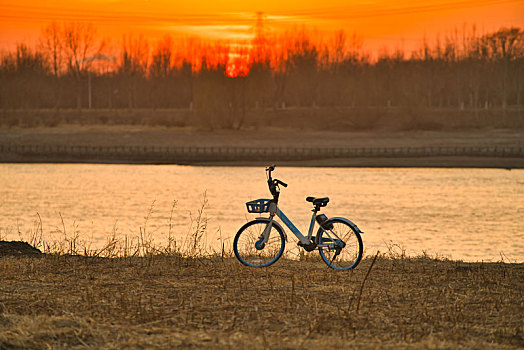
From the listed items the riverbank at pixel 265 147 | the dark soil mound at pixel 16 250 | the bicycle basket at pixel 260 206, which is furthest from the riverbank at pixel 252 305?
the riverbank at pixel 265 147

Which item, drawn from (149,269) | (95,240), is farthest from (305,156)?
(149,269)

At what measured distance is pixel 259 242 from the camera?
9.59 metres

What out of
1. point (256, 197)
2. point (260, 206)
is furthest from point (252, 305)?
point (256, 197)

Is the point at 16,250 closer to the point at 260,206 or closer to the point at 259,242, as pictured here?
the point at 259,242

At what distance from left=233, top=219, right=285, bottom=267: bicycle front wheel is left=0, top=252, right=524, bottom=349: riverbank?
211 millimetres

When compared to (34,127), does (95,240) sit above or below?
below

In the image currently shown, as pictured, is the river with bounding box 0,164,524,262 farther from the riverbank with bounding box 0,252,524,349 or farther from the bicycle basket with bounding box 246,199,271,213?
the riverbank with bounding box 0,252,524,349

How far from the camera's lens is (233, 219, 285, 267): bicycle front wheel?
31.6 feet

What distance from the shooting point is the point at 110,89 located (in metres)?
114

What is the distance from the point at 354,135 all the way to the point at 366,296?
7100 centimetres

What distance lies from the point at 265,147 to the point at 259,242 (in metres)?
58.4

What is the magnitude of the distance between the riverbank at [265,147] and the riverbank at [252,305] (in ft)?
166

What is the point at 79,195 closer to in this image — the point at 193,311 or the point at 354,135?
the point at 193,311

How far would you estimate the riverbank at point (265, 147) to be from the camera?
6169cm
